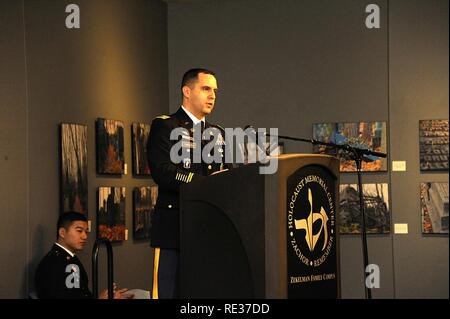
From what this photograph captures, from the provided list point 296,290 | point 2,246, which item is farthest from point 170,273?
point 2,246

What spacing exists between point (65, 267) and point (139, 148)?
1976 millimetres

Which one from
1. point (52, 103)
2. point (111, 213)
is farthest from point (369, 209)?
point (52, 103)

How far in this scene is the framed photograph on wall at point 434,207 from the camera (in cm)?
785

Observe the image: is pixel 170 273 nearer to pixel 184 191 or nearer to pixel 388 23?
pixel 184 191

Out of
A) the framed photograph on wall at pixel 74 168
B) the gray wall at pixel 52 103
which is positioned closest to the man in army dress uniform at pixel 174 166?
the gray wall at pixel 52 103

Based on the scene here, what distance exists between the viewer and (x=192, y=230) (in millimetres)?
3453

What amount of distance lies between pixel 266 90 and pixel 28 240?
132 inches

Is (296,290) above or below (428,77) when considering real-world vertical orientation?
below

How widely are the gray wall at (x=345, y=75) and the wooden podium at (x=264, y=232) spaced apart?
14.9 ft

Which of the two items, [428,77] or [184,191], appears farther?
[428,77]

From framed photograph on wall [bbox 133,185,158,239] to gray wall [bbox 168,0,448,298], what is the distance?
1.16 meters

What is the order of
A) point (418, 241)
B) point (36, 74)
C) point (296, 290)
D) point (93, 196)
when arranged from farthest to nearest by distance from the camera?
point (418, 241), point (93, 196), point (36, 74), point (296, 290)

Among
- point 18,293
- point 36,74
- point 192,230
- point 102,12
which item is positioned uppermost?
point 102,12

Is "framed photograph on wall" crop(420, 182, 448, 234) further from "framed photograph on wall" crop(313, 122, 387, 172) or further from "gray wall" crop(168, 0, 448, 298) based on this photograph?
"framed photograph on wall" crop(313, 122, 387, 172)
